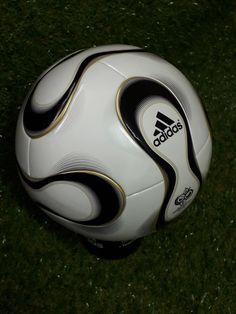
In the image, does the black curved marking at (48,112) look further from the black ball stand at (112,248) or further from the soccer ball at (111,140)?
the black ball stand at (112,248)

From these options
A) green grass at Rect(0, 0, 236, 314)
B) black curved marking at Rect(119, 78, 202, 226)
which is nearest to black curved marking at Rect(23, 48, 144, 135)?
black curved marking at Rect(119, 78, 202, 226)

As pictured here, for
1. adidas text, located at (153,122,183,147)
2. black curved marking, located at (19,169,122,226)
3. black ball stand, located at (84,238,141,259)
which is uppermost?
adidas text, located at (153,122,183,147)

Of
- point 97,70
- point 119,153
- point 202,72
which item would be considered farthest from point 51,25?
point 119,153

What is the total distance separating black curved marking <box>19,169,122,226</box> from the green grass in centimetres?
80

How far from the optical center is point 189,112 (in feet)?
7.21

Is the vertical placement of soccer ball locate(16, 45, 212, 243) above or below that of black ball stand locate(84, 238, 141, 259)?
above

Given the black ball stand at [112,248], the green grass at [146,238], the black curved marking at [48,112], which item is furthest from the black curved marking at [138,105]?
the green grass at [146,238]

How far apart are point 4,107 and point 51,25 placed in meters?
0.61

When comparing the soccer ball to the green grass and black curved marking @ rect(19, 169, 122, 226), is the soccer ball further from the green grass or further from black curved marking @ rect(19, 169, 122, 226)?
the green grass

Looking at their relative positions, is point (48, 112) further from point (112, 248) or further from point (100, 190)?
point (112, 248)

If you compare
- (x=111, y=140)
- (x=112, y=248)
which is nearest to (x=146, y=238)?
(x=112, y=248)

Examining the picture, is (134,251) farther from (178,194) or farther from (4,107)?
(4,107)

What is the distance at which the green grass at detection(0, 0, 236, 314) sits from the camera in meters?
2.88

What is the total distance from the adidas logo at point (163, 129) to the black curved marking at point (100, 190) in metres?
0.25
